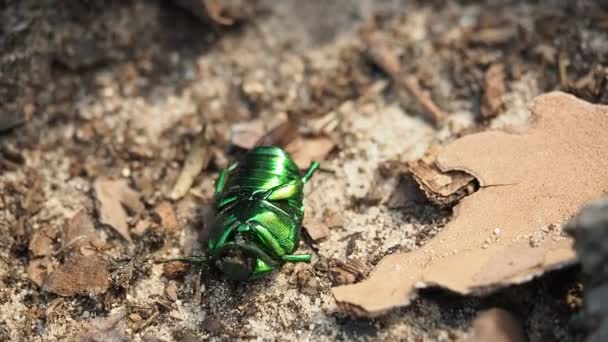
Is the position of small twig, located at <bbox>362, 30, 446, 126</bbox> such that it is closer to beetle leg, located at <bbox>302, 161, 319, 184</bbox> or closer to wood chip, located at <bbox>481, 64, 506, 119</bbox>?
wood chip, located at <bbox>481, 64, 506, 119</bbox>

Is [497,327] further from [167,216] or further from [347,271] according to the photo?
[167,216]

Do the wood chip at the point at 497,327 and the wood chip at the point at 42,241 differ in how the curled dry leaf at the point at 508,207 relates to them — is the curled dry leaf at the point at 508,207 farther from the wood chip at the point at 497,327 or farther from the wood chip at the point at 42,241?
the wood chip at the point at 42,241

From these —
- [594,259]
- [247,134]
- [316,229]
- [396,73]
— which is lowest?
[316,229]

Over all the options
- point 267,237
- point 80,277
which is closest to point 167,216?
point 80,277

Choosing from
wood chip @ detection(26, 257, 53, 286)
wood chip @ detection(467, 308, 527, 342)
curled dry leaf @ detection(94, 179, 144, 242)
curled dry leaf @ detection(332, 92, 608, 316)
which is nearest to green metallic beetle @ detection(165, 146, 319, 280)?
curled dry leaf @ detection(332, 92, 608, 316)

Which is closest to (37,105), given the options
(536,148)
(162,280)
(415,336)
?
(162,280)

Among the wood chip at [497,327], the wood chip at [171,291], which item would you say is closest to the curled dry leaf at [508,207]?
the wood chip at [497,327]
